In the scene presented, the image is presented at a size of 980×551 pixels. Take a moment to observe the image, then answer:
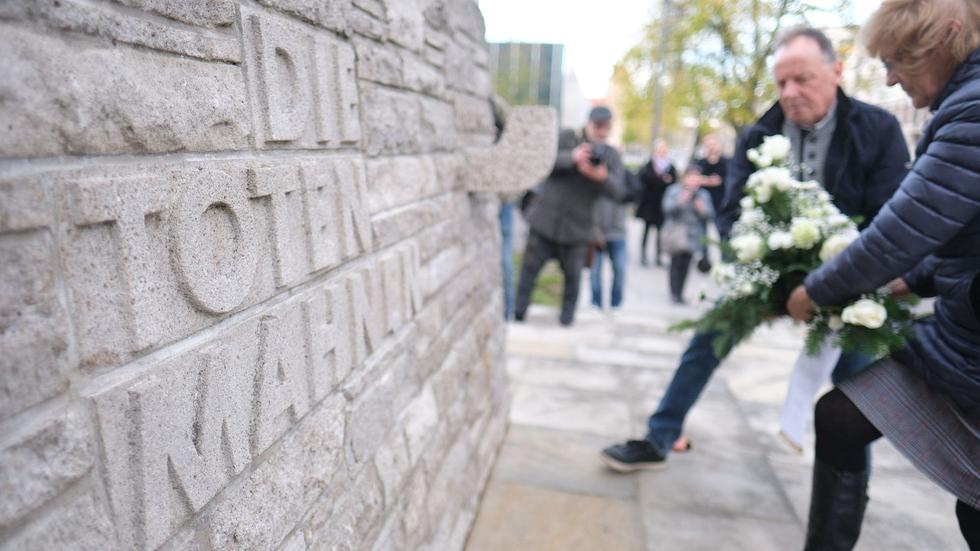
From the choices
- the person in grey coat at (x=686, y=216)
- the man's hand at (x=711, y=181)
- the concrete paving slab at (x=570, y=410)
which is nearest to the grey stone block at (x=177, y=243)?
the concrete paving slab at (x=570, y=410)

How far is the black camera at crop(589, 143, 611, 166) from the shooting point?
15.0 feet

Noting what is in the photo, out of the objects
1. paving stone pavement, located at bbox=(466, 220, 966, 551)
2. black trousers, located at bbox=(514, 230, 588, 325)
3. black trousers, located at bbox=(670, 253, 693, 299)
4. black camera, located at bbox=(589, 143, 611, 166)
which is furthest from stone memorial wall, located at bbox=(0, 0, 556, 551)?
black trousers, located at bbox=(670, 253, 693, 299)

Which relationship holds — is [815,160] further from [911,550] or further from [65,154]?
[65,154]

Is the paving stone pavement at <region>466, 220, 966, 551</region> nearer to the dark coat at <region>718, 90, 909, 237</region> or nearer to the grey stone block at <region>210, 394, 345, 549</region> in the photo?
the dark coat at <region>718, 90, 909, 237</region>

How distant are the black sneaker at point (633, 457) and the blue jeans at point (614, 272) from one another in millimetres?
3002

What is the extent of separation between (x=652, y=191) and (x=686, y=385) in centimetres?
490

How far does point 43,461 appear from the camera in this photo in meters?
0.66

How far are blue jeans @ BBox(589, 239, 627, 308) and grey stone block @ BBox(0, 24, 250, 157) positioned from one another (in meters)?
4.98

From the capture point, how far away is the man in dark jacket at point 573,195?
464cm

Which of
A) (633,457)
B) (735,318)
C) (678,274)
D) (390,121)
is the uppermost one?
(390,121)

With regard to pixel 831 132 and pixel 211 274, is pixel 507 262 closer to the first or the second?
pixel 831 132

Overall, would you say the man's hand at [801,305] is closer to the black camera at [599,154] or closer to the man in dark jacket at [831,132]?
the man in dark jacket at [831,132]

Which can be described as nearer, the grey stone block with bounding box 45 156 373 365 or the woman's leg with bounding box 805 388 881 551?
the grey stone block with bounding box 45 156 373 365

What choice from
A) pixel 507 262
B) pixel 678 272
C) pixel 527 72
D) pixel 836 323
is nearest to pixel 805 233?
pixel 836 323
